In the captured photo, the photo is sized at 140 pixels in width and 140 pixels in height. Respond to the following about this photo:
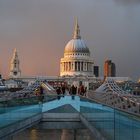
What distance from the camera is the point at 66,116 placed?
24.6 metres

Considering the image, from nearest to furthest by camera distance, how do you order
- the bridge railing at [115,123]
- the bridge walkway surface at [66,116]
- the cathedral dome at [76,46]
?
the bridge railing at [115,123] < the bridge walkway surface at [66,116] < the cathedral dome at [76,46]

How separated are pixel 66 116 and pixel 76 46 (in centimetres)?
15289

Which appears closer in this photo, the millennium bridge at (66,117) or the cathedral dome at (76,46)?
the millennium bridge at (66,117)

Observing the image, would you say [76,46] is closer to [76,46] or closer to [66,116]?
[76,46]

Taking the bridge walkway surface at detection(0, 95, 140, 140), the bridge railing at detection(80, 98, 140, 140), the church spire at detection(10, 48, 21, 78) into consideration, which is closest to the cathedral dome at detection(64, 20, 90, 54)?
the church spire at detection(10, 48, 21, 78)

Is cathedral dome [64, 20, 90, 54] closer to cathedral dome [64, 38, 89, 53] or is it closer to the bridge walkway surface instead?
cathedral dome [64, 38, 89, 53]

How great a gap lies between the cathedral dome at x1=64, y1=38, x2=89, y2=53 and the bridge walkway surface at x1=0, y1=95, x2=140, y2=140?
146 meters

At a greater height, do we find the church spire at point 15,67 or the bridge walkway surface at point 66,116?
the church spire at point 15,67

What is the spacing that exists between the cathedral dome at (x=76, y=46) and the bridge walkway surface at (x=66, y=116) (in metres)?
146

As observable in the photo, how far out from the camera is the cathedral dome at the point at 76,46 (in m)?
174

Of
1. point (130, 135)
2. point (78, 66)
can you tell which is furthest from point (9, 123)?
point (78, 66)

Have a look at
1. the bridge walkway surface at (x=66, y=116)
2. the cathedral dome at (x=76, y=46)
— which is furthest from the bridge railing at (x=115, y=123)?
the cathedral dome at (x=76, y=46)

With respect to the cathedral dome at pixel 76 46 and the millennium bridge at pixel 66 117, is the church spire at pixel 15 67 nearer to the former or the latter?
the cathedral dome at pixel 76 46

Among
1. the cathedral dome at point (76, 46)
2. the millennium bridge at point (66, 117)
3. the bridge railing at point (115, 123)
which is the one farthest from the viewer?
the cathedral dome at point (76, 46)
